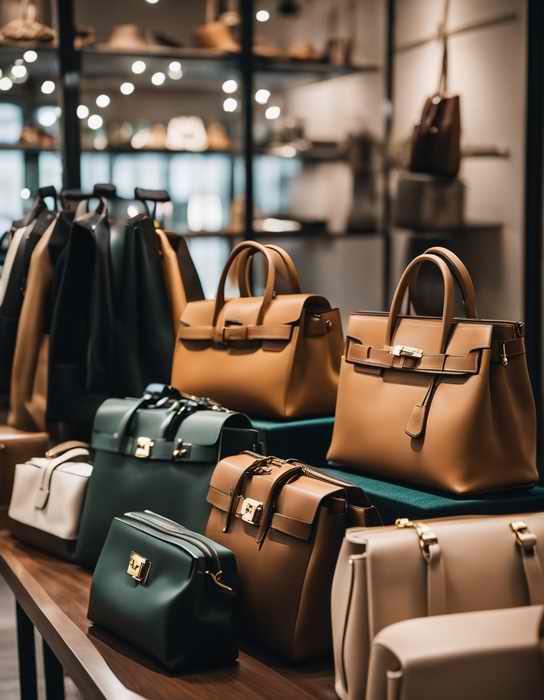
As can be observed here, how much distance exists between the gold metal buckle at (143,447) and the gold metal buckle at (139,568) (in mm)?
376

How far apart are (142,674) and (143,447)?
0.58m

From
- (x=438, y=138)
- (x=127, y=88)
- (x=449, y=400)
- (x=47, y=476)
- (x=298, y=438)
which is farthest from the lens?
(x=127, y=88)

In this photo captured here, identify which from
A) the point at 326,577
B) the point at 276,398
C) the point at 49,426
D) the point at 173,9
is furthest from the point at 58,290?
the point at 173,9

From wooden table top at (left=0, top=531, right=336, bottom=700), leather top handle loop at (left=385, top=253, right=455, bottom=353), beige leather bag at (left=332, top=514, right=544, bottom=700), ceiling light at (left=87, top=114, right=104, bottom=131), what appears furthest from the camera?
ceiling light at (left=87, top=114, right=104, bottom=131)

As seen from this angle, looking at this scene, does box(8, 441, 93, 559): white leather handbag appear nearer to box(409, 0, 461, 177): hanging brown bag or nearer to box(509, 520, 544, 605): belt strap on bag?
box(509, 520, 544, 605): belt strap on bag

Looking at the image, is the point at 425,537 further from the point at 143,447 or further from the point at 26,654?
the point at 26,654

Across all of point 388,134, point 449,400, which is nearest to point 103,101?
point 388,134

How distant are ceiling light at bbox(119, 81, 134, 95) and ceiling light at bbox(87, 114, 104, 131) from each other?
22 centimetres

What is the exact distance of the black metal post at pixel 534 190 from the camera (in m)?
Answer: 4.52

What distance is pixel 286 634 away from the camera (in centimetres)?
159

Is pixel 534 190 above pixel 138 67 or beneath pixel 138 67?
beneath

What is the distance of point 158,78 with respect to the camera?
5.31 metres

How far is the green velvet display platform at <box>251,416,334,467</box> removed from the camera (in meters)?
2.21

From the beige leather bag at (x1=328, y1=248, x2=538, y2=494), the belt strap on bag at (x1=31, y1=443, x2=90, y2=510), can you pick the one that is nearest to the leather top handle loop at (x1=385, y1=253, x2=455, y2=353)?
the beige leather bag at (x1=328, y1=248, x2=538, y2=494)
